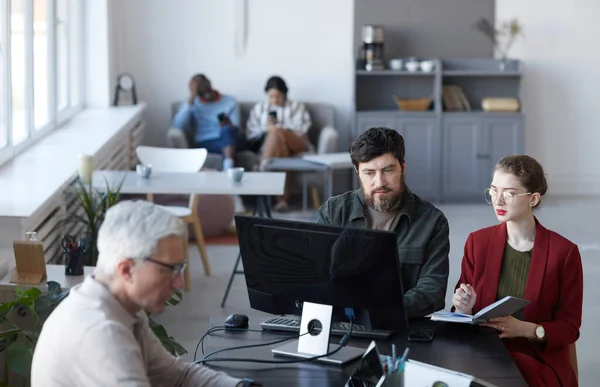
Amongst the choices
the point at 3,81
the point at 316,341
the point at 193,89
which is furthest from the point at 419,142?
the point at 316,341

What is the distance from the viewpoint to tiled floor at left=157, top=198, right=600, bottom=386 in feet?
17.5

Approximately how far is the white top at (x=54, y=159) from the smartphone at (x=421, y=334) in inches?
88.7

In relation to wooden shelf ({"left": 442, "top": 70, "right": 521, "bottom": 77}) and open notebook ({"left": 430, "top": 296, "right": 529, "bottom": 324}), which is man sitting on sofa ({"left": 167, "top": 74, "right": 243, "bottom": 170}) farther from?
open notebook ({"left": 430, "top": 296, "right": 529, "bottom": 324})

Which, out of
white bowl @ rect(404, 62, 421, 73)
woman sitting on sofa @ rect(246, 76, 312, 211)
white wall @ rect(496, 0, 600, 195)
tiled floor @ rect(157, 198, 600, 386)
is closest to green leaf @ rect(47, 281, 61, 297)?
tiled floor @ rect(157, 198, 600, 386)

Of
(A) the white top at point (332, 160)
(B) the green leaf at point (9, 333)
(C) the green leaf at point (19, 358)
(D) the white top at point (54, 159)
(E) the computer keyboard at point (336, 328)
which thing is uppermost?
(D) the white top at point (54, 159)

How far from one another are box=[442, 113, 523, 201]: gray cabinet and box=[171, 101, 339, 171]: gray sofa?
3.62ft

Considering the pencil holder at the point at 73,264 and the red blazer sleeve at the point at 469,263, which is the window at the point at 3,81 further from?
the red blazer sleeve at the point at 469,263

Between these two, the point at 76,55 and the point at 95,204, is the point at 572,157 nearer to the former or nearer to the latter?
the point at 76,55

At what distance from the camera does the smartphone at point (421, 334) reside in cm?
291

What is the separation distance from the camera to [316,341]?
279 cm

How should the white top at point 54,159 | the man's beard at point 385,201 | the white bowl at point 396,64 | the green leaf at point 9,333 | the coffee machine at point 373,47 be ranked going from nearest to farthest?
the man's beard at point 385,201 → the green leaf at point 9,333 → the white top at point 54,159 → the coffee machine at point 373,47 → the white bowl at point 396,64

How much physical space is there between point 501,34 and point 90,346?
8.02 m

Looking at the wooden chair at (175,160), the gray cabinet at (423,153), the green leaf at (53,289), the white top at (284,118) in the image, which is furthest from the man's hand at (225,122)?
the green leaf at (53,289)

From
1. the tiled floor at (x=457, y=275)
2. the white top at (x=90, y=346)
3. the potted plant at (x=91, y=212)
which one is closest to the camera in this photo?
the white top at (x=90, y=346)
